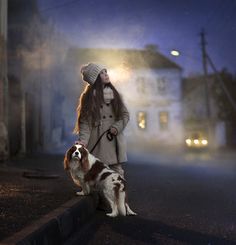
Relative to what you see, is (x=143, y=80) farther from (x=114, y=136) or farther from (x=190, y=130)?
(x=114, y=136)

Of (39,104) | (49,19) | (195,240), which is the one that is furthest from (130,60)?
(195,240)

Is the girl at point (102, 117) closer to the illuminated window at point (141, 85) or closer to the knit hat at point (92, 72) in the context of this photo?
the knit hat at point (92, 72)

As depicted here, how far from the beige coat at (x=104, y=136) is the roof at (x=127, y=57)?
44676 mm

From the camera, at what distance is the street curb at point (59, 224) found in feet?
15.0

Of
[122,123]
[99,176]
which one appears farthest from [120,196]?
[122,123]

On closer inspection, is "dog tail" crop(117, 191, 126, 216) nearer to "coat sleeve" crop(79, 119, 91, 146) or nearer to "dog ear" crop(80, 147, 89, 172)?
"dog ear" crop(80, 147, 89, 172)

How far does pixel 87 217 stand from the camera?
23.1 feet

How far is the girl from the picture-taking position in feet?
24.2

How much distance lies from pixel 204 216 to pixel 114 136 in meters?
1.68

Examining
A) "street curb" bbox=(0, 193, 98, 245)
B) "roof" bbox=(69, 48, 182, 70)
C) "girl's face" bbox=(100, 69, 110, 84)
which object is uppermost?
"roof" bbox=(69, 48, 182, 70)

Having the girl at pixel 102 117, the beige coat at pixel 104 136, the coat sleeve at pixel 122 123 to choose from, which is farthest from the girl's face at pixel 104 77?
the coat sleeve at pixel 122 123

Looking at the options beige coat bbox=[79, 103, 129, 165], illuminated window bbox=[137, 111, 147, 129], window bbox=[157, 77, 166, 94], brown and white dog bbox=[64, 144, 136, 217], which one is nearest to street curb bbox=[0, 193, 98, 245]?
brown and white dog bbox=[64, 144, 136, 217]

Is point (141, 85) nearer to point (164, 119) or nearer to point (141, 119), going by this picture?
point (141, 119)

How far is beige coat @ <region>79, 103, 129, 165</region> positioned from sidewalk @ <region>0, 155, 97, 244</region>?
0.64 metres
